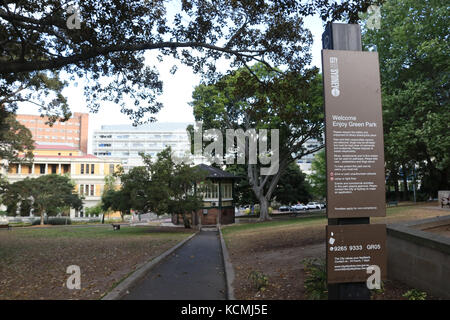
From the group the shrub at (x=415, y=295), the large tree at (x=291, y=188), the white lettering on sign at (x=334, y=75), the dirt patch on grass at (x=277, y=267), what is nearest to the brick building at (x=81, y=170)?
the large tree at (x=291, y=188)

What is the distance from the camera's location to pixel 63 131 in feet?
371

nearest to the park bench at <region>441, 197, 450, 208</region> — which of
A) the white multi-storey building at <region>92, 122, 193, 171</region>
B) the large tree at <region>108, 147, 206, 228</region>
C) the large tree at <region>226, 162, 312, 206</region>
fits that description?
the large tree at <region>108, 147, 206, 228</region>

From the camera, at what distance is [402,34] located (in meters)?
20.3

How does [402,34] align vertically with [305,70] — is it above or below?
above

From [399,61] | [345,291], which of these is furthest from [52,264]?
[399,61]

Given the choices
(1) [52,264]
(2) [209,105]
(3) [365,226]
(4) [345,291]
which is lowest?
(1) [52,264]

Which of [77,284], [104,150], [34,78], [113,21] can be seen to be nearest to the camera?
[77,284]

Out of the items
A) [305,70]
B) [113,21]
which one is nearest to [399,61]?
[305,70]

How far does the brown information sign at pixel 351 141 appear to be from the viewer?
430cm

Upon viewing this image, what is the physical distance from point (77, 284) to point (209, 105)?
24.0 metres

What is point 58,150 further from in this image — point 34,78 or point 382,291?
point 382,291

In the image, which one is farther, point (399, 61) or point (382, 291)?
point (399, 61)

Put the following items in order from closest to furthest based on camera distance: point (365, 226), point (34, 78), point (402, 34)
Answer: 1. point (365, 226)
2. point (34, 78)
3. point (402, 34)

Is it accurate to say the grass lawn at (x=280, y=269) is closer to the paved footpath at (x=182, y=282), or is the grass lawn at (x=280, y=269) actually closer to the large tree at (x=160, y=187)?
the paved footpath at (x=182, y=282)
